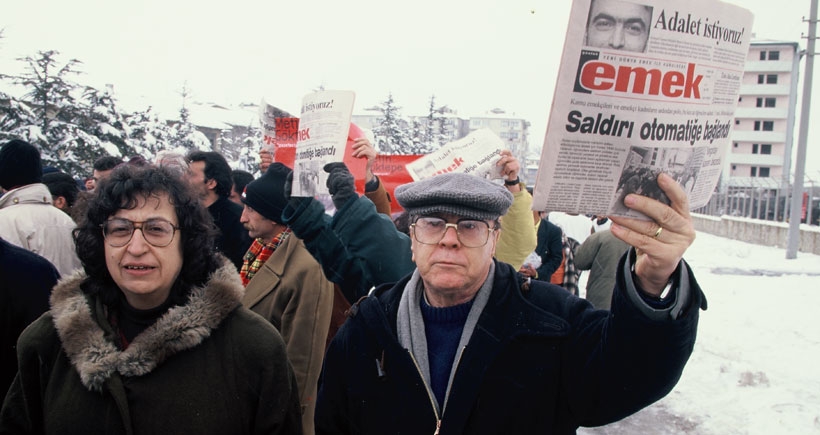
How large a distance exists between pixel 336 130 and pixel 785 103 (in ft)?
256

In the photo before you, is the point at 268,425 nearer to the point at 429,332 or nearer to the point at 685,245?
the point at 429,332

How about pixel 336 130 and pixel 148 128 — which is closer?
pixel 336 130

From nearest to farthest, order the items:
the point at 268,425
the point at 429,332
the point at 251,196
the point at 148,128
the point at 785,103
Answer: the point at 429,332 → the point at 268,425 → the point at 251,196 → the point at 148,128 → the point at 785,103

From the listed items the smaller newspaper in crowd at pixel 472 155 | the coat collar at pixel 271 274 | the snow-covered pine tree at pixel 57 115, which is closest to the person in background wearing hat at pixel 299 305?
the coat collar at pixel 271 274

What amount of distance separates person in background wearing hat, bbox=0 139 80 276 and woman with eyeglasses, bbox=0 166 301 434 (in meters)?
1.87

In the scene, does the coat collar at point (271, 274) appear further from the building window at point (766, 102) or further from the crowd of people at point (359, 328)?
the building window at point (766, 102)

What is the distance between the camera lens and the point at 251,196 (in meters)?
3.93

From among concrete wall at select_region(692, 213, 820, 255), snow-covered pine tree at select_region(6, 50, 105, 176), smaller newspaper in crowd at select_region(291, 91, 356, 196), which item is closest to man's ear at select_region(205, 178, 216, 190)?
smaller newspaper in crowd at select_region(291, 91, 356, 196)

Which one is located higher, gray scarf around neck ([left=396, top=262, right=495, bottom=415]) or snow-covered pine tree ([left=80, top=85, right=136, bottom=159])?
snow-covered pine tree ([left=80, top=85, right=136, bottom=159])

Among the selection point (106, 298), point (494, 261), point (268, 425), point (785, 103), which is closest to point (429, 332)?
point (494, 261)

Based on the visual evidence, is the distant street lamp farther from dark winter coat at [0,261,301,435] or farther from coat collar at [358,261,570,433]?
dark winter coat at [0,261,301,435]

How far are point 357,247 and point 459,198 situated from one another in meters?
0.92

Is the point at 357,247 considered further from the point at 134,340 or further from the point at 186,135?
the point at 186,135

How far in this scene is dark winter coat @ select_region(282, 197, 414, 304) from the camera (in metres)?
2.91
